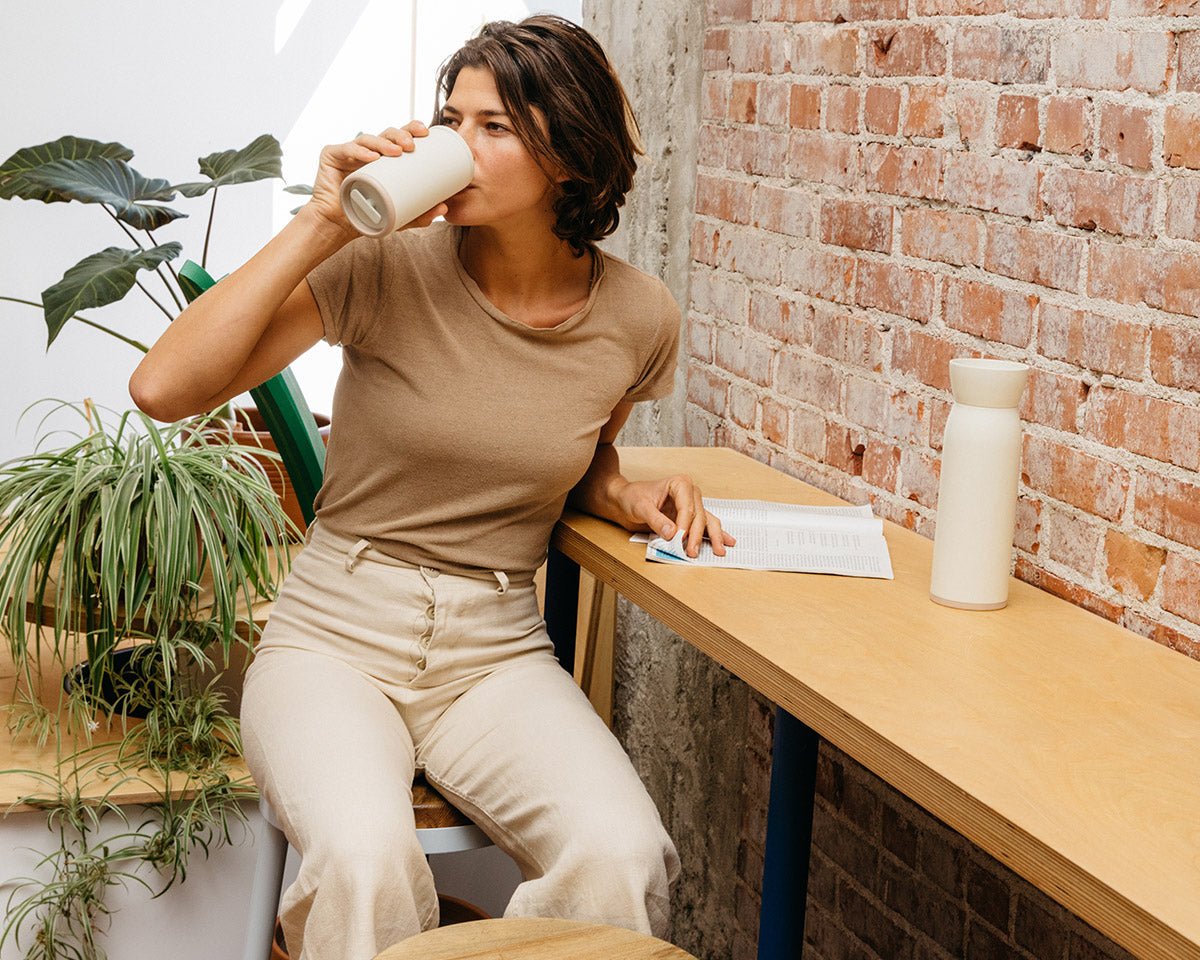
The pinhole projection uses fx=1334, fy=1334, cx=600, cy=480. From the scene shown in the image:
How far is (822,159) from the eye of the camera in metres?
1.96

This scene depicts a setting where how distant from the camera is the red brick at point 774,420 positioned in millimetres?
2111

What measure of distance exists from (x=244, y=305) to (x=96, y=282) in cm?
103

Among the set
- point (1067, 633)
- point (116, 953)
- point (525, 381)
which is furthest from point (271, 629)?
point (1067, 633)

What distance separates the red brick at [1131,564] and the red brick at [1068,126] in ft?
1.41

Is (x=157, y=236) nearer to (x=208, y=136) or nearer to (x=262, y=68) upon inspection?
(x=208, y=136)

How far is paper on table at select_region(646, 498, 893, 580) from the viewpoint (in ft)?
5.22

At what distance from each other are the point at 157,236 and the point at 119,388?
16.8 inches

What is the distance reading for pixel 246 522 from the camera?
2.18m

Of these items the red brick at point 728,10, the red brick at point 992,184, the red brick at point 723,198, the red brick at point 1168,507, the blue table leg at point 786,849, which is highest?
the red brick at point 728,10

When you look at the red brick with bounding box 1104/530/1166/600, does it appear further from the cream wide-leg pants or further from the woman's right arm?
the woman's right arm

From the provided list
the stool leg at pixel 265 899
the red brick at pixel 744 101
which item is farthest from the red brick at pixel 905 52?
the stool leg at pixel 265 899

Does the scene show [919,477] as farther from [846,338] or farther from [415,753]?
[415,753]

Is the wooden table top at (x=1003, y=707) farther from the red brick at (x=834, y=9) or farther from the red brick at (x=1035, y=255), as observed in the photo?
the red brick at (x=834, y=9)

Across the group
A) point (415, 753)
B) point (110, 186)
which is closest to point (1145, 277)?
point (415, 753)
